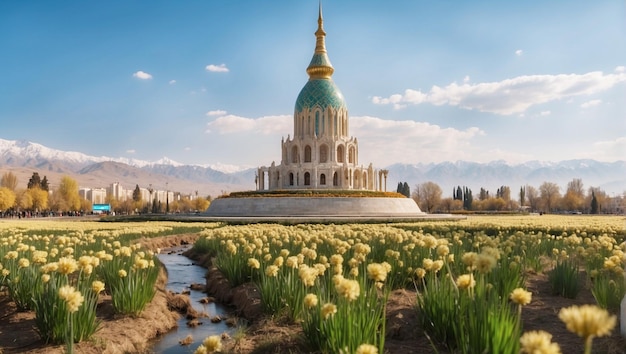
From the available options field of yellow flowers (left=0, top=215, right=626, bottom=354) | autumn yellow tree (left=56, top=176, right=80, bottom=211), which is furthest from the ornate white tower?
autumn yellow tree (left=56, top=176, right=80, bottom=211)

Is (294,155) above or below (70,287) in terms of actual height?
above

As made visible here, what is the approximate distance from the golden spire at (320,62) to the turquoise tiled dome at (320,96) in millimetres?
1011

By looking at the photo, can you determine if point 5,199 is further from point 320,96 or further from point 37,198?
point 320,96

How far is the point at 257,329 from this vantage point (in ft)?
25.1

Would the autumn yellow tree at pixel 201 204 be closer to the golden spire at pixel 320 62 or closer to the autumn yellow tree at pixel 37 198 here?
the autumn yellow tree at pixel 37 198

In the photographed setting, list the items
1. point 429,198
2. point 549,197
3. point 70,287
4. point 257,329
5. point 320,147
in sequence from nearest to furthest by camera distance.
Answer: point 70,287 → point 257,329 → point 320,147 → point 549,197 → point 429,198

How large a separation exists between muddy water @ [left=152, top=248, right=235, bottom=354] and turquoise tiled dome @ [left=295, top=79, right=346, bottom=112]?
41.7 metres

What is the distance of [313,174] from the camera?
55500 mm

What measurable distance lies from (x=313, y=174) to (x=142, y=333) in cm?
4768

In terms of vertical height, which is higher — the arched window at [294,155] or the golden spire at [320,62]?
the golden spire at [320,62]

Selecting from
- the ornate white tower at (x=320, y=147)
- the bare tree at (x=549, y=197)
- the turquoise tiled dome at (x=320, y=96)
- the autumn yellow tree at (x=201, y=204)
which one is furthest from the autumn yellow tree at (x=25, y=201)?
the bare tree at (x=549, y=197)

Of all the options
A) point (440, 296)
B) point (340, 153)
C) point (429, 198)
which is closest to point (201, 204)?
point (429, 198)

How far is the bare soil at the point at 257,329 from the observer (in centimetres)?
617

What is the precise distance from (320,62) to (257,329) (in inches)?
2133
